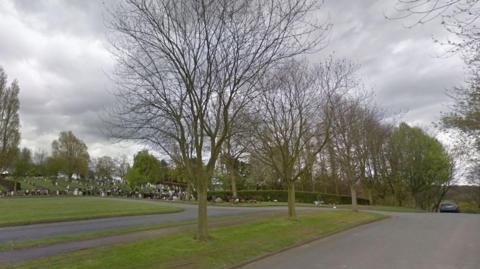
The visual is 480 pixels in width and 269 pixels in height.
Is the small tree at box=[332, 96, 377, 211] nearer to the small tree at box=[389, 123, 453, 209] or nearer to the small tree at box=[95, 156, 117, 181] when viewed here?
the small tree at box=[389, 123, 453, 209]

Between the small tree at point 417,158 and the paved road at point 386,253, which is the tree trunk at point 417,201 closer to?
the small tree at point 417,158

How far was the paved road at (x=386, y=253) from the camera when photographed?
9281 mm

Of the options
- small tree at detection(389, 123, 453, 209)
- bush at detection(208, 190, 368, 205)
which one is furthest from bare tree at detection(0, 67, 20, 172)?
small tree at detection(389, 123, 453, 209)

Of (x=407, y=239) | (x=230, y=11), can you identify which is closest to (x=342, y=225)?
(x=407, y=239)

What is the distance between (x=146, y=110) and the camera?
1317cm

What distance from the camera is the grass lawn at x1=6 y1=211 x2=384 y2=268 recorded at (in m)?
9.02

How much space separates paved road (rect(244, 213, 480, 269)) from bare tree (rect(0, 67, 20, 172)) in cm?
4606

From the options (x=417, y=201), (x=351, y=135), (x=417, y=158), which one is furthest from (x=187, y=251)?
(x=417, y=201)

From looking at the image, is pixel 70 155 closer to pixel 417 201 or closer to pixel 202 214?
pixel 417 201

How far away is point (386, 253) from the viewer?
10922 millimetres

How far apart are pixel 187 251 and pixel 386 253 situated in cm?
547

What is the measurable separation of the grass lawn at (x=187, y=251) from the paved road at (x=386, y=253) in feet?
A: 2.33

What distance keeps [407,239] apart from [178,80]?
9.76 metres

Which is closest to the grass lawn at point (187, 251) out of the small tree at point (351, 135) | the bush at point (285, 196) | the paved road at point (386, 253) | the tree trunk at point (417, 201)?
the paved road at point (386, 253)
